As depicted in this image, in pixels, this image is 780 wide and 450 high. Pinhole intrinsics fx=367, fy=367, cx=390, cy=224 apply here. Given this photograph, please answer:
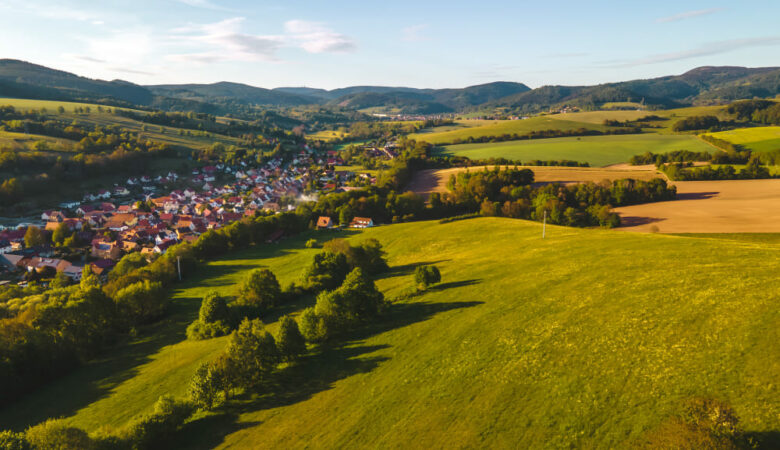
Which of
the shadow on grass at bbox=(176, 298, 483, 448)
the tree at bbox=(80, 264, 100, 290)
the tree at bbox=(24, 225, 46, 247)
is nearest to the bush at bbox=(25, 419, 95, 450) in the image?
the shadow on grass at bbox=(176, 298, 483, 448)

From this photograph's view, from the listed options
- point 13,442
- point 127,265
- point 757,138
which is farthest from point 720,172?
point 127,265

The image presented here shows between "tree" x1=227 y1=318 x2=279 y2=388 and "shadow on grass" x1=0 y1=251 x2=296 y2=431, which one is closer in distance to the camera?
"tree" x1=227 y1=318 x2=279 y2=388

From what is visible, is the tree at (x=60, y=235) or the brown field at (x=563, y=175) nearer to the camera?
the tree at (x=60, y=235)

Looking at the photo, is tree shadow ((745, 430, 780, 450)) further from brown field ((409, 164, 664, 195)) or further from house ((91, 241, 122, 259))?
house ((91, 241, 122, 259))

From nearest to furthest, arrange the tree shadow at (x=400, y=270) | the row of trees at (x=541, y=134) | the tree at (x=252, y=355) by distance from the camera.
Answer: the tree at (x=252, y=355) → the tree shadow at (x=400, y=270) → the row of trees at (x=541, y=134)

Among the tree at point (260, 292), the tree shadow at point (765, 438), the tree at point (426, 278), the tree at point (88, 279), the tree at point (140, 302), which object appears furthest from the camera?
the tree at point (88, 279)

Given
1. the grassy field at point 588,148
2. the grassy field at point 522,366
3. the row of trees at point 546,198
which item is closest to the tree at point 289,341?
the grassy field at point 522,366

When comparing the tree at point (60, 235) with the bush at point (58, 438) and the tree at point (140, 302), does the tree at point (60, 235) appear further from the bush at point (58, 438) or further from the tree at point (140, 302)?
the bush at point (58, 438)
